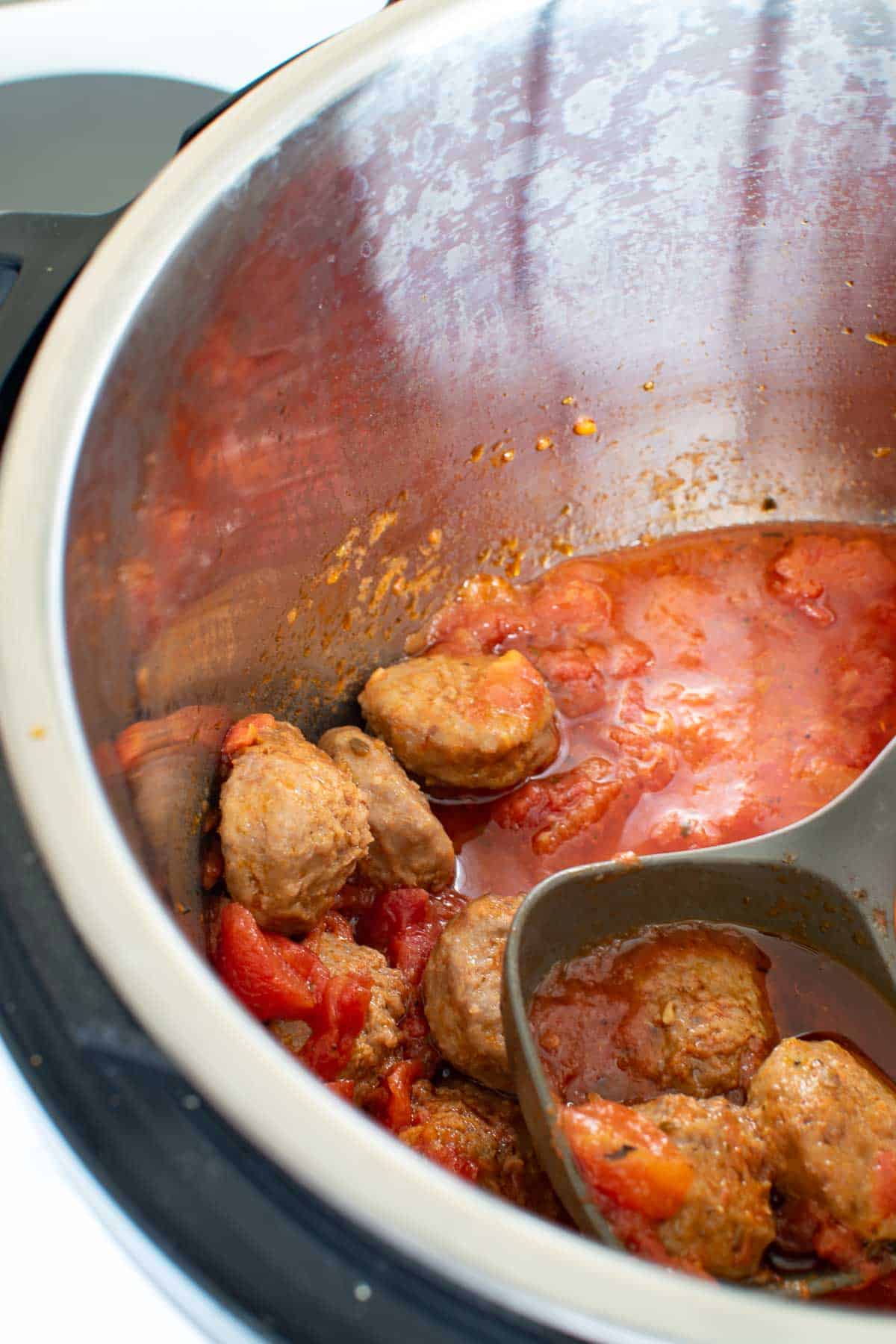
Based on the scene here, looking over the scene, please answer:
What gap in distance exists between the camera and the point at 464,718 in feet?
5.82

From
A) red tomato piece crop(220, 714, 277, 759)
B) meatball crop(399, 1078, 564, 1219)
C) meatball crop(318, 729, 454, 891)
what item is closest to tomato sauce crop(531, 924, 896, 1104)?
meatball crop(399, 1078, 564, 1219)

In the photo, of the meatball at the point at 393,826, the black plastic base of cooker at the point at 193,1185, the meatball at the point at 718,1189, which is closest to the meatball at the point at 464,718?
the meatball at the point at 393,826

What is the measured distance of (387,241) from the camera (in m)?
1.68

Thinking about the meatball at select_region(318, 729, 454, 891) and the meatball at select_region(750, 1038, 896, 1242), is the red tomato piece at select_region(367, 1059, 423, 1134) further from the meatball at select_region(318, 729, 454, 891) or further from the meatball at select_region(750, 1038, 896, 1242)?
the meatball at select_region(750, 1038, 896, 1242)

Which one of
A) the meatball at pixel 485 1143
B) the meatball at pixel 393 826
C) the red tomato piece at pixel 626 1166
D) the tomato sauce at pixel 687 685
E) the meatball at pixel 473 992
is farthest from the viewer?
the tomato sauce at pixel 687 685

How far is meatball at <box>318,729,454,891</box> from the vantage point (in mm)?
1674

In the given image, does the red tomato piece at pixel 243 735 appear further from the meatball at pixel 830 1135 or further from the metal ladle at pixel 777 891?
the meatball at pixel 830 1135

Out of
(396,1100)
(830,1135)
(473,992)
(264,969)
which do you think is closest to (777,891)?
(830,1135)

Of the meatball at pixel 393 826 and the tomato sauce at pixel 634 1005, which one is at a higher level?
the meatball at pixel 393 826

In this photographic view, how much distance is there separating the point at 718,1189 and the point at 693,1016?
11.4 inches

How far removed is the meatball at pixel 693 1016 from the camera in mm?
1521

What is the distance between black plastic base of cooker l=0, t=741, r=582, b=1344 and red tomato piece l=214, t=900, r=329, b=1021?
0.48 m

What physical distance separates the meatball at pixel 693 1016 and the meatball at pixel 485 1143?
0.20 metres

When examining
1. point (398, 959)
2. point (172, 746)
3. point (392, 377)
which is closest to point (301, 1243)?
point (172, 746)
